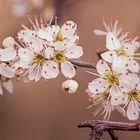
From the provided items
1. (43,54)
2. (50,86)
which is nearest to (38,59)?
(43,54)

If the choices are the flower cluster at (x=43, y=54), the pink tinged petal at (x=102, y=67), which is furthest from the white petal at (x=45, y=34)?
the pink tinged petal at (x=102, y=67)

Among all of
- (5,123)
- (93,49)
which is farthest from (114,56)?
(5,123)

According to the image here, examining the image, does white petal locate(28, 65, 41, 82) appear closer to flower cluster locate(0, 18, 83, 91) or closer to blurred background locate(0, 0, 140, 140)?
flower cluster locate(0, 18, 83, 91)

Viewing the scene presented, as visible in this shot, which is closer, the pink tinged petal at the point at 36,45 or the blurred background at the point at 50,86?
the pink tinged petal at the point at 36,45

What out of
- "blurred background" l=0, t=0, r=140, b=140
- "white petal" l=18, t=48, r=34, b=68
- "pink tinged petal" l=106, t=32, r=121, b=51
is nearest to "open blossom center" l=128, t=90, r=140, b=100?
"pink tinged petal" l=106, t=32, r=121, b=51

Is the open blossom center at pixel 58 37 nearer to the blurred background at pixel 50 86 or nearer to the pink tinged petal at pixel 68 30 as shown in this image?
the pink tinged petal at pixel 68 30

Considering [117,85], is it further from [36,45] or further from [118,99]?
[36,45]
